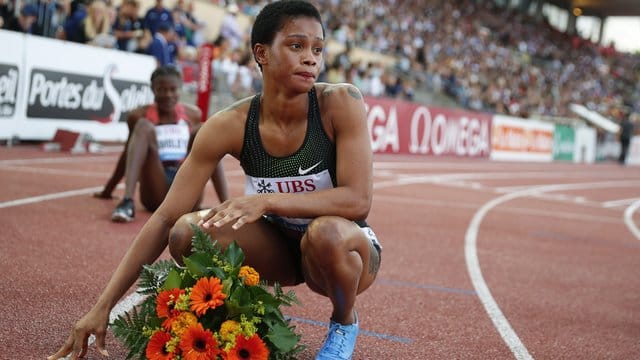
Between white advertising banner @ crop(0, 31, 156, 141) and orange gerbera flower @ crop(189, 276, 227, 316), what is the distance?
9266 mm

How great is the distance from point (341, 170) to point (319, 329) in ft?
3.78

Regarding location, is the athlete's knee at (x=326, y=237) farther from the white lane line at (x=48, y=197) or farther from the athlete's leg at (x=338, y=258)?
the white lane line at (x=48, y=197)

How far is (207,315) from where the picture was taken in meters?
2.73

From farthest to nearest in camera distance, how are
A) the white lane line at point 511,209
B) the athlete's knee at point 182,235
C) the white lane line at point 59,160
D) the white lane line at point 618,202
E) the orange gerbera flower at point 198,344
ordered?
the white lane line at point 618,202, the white lane line at point 511,209, the white lane line at point 59,160, the athlete's knee at point 182,235, the orange gerbera flower at point 198,344

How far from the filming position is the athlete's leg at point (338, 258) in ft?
9.52

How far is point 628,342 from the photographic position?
4.34 meters

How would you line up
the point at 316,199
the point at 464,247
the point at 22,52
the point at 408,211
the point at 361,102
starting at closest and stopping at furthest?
the point at 316,199 < the point at 361,102 < the point at 464,247 < the point at 408,211 < the point at 22,52

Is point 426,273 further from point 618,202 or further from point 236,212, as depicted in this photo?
point 618,202

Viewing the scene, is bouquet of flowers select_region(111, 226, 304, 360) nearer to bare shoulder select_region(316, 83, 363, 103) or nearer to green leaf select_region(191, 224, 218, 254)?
green leaf select_region(191, 224, 218, 254)

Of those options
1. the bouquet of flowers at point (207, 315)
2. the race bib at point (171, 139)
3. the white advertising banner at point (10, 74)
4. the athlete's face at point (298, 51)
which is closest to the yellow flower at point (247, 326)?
the bouquet of flowers at point (207, 315)

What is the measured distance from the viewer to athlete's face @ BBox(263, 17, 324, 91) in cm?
303

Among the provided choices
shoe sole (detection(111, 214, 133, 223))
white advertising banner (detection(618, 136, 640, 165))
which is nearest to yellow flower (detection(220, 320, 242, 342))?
shoe sole (detection(111, 214, 133, 223))

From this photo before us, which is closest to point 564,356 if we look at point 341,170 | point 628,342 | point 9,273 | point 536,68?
point 628,342

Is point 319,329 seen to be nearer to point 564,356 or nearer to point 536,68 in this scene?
point 564,356
